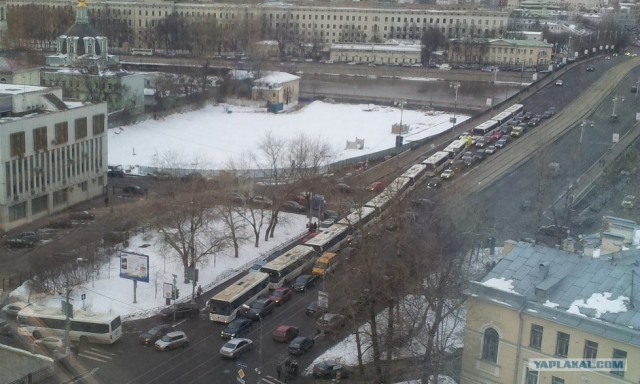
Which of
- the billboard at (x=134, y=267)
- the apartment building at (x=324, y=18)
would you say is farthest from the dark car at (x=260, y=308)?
the apartment building at (x=324, y=18)

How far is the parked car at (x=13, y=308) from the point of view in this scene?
44.4ft

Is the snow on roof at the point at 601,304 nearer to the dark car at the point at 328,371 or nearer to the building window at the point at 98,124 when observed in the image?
the dark car at the point at 328,371

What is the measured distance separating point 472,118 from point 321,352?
79.6 ft

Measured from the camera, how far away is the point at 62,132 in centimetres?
2023

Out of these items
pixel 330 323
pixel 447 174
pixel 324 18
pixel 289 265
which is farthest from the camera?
pixel 324 18

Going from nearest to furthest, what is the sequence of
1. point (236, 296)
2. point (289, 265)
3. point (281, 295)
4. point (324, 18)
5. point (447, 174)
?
1. point (236, 296)
2. point (281, 295)
3. point (289, 265)
4. point (447, 174)
5. point (324, 18)

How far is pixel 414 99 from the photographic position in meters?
44.8

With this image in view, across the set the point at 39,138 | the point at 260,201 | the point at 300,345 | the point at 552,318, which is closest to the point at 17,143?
the point at 39,138

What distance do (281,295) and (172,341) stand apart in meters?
2.82

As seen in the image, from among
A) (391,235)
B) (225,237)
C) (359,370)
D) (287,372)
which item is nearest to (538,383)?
(359,370)

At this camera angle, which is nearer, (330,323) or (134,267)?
(330,323)

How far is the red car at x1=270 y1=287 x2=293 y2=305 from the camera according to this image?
584 inches

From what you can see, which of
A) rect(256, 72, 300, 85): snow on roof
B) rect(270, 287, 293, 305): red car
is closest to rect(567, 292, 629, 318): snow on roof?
rect(270, 287, 293, 305): red car

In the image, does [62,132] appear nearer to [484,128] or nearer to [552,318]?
[552,318]
